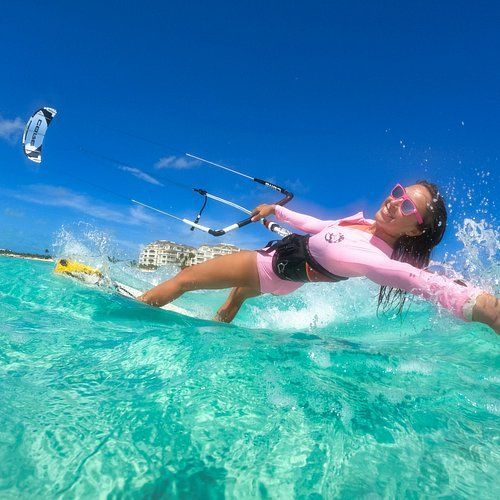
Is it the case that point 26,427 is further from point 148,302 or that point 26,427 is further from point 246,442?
point 148,302

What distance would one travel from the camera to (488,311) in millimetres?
2609

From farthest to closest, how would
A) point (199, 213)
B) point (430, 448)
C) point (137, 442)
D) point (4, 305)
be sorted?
1. point (199, 213)
2. point (4, 305)
3. point (430, 448)
4. point (137, 442)

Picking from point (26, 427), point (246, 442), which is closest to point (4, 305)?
point (26, 427)

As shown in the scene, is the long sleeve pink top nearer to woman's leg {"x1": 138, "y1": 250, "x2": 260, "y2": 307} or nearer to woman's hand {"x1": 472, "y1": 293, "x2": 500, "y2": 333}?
woman's hand {"x1": 472, "y1": 293, "x2": 500, "y2": 333}

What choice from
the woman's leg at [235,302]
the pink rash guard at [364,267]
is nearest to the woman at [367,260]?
the pink rash guard at [364,267]

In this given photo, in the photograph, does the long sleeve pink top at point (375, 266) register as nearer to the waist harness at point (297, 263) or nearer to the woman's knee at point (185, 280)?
the waist harness at point (297, 263)

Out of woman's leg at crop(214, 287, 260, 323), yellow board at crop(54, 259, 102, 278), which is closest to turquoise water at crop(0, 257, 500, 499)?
woman's leg at crop(214, 287, 260, 323)

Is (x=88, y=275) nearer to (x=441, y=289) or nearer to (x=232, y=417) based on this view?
(x=232, y=417)

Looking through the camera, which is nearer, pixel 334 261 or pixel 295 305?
pixel 334 261

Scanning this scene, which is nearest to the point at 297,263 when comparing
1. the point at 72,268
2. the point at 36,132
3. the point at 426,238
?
the point at 426,238

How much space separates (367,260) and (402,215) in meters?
0.60

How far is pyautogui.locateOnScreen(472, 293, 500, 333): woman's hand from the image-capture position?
8.56 ft

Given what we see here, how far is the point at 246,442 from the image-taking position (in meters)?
1.68

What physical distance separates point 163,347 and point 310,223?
7.59 feet
